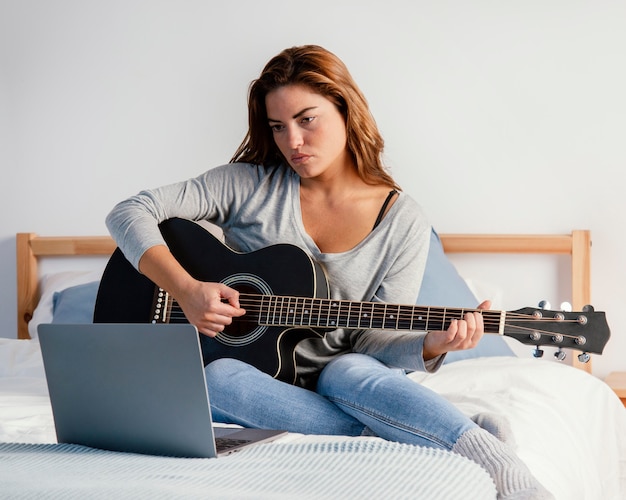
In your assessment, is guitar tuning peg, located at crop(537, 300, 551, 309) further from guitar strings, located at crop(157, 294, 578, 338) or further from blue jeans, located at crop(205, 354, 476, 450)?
blue jeans, located at crop(205, 354, 476, 450)

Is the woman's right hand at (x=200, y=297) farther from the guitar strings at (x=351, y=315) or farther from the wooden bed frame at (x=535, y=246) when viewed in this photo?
the wooden bed frame at (x=535, y=246)

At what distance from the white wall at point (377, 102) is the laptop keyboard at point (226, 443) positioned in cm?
138

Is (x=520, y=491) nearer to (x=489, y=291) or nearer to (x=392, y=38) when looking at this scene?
(x=489, y=291)

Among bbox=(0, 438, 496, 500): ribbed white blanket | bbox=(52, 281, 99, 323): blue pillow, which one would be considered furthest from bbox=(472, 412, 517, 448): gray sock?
bbox=(52, 281, 99, 323): blue pillow

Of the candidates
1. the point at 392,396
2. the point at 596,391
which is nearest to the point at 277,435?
the point at 392,396

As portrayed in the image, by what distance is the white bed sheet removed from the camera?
1.38 m

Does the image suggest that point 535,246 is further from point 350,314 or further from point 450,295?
point 350,314

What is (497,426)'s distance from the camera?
135cm

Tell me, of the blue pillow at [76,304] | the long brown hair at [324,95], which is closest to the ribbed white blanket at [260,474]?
the long brown hair at [324,95]

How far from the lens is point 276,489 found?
0.93 metres

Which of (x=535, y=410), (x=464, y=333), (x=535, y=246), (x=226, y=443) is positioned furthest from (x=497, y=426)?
(x=535, y=246)

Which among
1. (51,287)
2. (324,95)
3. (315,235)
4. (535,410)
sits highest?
(324,95)

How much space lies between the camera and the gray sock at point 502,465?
1089mm

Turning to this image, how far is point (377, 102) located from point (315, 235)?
2.62ft
